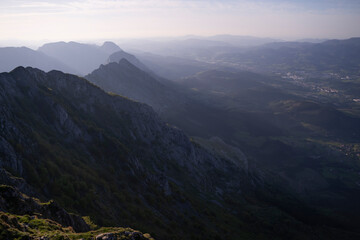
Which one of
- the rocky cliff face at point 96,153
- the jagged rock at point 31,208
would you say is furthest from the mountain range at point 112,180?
the rocky cliff face at point 96,153

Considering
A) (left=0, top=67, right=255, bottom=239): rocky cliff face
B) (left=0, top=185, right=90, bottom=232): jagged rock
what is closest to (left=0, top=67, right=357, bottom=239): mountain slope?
(left=0, top=67, right=255, bottom=239): rocky cliff face

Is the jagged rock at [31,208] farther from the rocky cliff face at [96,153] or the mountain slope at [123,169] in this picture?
the rocky cliff face at [96,153]

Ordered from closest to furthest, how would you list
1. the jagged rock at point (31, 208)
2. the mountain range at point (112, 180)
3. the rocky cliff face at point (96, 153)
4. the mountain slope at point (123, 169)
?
the jagged rock at point (31, 208) → the mountain range at point (112, 180) → the rocky cliff face at point (96, 153) → the mountain slope at point (123, 169)

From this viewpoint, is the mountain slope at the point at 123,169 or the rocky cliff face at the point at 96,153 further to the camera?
the mountain slope at the point at 123,169

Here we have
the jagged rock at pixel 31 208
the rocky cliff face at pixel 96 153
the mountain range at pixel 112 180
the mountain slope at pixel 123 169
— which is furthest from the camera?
the mountain slope at pixel 123 169

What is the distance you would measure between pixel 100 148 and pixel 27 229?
37.9m

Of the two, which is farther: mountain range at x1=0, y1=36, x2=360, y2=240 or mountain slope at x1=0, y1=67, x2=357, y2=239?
mountain slope at x1=0, y1=67, x2=357, y2=239

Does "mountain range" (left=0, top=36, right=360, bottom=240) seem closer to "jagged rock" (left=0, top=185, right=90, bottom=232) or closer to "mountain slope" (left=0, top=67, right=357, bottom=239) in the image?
"jagged rock" (left=0, top=185, right=90, bottom=232)

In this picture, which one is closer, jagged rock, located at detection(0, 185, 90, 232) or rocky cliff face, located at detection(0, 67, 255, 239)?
jagged rock, located at detection(0, 185, 90, 232)

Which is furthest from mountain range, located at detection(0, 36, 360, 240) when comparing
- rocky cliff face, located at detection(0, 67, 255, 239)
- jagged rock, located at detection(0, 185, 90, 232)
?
rocky cliff face, located at detection(0, 67, 255, 239)

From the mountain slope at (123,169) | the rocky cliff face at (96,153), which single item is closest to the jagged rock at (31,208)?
the mountain slope at (123,169)

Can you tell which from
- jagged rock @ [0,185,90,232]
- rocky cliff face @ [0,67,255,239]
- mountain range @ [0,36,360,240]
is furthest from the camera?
rocky cliff face @ [0,67,255,239]

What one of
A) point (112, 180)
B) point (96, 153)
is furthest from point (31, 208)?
point (96, 153)

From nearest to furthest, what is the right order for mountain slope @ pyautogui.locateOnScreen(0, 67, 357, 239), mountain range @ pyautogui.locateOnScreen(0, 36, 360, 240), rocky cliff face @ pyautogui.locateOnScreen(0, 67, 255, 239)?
mountain range @ pyautogui.locateOnScreen(0, 36, 360, 240)
rocky cliff face @ pyautogui.locateOnScreen(0, 67, 255, 239)
mountain slope @ pyautogui.locateOnScreen(0, 67, 357, 239)
